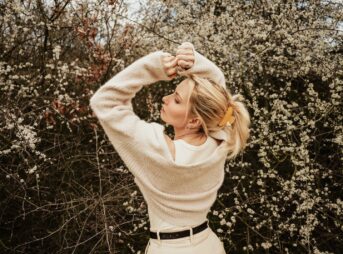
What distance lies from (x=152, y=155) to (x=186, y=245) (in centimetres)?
41

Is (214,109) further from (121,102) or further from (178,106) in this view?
(121,102)

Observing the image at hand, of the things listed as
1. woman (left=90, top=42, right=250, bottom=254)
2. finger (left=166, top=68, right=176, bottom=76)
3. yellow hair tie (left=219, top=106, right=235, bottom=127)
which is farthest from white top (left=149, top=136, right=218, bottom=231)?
finger (left=166, top=68, right=176, bottom=76)

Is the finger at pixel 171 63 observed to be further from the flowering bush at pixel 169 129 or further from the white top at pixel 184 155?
the flowering bush at pixel 169 129

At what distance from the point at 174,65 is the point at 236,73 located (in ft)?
9.91

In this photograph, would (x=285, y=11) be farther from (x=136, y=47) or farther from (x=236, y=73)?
(x=136, y=47)

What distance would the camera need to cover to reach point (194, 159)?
167 centimetres

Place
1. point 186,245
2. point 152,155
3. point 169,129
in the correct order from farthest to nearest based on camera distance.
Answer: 1. point 169,129
2. point 186,245
3. point 152,155

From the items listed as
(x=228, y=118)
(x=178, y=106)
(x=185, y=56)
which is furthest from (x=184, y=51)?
(x=228, y=118)

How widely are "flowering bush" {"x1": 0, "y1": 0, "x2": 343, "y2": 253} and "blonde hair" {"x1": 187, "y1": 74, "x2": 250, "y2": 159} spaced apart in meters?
1.72

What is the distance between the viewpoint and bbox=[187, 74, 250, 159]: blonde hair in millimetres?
1711

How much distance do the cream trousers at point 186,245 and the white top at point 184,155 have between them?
0.05 metres

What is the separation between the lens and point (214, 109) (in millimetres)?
1726

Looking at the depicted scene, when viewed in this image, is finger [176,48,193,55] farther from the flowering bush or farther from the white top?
the flowering bush

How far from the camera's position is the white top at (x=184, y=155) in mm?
1645
